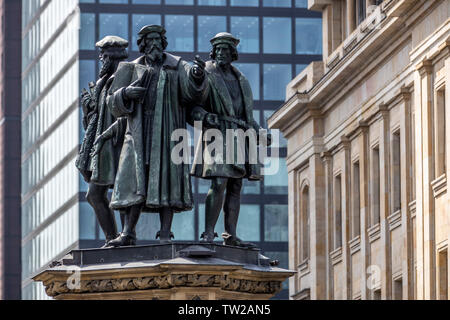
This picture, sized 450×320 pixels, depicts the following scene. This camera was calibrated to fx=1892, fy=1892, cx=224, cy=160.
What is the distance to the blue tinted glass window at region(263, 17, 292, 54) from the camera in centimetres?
9675

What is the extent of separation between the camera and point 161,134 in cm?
1881

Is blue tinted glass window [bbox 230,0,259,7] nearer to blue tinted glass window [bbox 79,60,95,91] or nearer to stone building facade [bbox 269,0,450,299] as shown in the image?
blue tinted glass window [bbox 79,60,95,91]

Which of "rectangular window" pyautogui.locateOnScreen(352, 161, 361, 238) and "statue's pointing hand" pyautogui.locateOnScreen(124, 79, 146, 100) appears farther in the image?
"rectangular window" pyautogui.locateOnScreen(352, 161, 361, 238)

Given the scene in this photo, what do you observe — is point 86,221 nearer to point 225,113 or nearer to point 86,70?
point 86,70

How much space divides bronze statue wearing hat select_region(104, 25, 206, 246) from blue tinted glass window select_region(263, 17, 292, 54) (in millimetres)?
77777

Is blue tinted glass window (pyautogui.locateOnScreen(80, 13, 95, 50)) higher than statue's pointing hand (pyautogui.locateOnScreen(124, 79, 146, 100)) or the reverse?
higher

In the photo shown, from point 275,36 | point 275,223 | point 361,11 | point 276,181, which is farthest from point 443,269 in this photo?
point 275,36

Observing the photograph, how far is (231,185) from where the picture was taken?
19.2m

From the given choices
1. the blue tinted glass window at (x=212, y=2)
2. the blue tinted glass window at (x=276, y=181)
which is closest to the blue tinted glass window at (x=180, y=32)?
the blue tinted glass window at (x=212, y=2)

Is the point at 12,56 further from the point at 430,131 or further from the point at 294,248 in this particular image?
the point at 430,131

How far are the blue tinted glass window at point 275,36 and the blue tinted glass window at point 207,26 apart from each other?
222 centimetres

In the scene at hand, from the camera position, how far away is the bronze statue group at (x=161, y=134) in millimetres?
18719

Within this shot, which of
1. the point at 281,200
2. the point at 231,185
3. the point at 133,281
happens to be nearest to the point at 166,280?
the point at 133,281

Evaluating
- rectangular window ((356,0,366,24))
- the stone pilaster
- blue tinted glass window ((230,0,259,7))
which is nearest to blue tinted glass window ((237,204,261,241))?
blue tinted glass window ((230,0,259,7))
